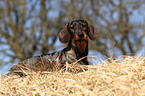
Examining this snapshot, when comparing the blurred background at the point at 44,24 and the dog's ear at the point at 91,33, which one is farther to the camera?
the blurred background at the point at 44,24

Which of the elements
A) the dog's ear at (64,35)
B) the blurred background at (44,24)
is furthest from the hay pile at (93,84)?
the blurred background at (44,24)

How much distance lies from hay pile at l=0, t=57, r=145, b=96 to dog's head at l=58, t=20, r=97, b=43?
679mm

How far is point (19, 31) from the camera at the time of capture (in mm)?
9172

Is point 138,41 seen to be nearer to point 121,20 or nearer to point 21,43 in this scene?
point 121,20

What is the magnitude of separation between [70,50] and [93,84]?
1.15m

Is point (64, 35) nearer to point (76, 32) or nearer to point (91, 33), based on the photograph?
point (76, 32)

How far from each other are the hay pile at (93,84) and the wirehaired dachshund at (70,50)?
580 mm

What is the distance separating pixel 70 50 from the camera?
10.4ft

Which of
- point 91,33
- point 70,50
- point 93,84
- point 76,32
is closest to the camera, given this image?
point 93,84

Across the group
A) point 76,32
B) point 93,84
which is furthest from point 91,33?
point 93,84

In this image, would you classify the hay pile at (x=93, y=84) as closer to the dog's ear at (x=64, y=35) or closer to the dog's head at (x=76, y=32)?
the dog's head at (x=76, y=32)

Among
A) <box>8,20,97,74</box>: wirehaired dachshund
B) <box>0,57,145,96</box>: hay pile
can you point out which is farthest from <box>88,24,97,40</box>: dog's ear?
<box>0,57,145,96</box>: hay pile

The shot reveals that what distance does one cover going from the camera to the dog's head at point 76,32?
9.80ft

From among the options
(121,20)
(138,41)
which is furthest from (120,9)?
(138,41)
